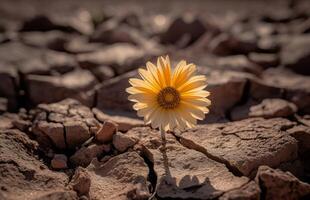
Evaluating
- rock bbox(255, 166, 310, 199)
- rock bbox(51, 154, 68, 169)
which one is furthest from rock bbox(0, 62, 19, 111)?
rock bbox(255, 166, 310, 199)

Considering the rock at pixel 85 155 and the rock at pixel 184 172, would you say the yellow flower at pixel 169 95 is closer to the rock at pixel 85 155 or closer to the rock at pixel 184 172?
the rock at pixel 184 172

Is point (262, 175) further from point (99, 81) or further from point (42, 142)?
point (99, 81)

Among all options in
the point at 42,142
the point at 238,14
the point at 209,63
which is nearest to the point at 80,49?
the point at 209,63

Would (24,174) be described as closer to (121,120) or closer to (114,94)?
(121,120)

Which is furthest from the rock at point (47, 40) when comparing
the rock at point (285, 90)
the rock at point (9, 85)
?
the rock at point (285, 90)

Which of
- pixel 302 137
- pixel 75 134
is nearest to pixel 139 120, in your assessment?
pixel 75 134
